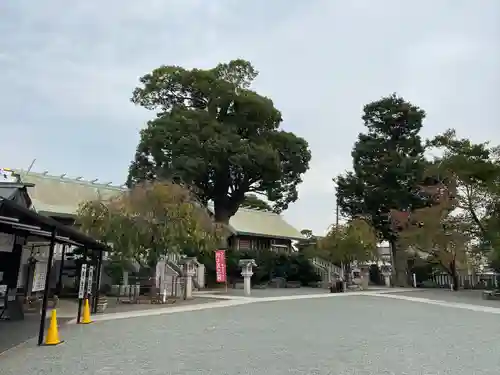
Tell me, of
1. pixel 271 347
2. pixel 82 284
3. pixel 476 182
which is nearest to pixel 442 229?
pixel 476 182

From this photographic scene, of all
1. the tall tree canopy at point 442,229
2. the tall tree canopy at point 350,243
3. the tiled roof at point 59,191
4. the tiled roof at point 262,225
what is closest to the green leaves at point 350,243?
the tall tree canopy at point 350,243

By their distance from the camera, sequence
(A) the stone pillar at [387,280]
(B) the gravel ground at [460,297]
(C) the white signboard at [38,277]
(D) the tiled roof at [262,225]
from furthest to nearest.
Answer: (D) the tiled roof at [262,225], (A) the stone pillar at [387,280], (B) the gravel ground at [460,297], (C) the white signboard at [38,277]

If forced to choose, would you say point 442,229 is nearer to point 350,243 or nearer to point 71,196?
point 350,243

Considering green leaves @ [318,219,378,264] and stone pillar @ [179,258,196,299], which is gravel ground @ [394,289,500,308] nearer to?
green leaves @ [318,219,378,264]

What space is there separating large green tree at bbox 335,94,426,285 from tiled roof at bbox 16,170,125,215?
1733 cm

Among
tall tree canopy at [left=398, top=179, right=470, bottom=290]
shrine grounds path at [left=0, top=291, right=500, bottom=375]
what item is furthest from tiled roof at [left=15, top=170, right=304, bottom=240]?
shrine grounds path at [left=0, top=291, right=500, bottom=375]

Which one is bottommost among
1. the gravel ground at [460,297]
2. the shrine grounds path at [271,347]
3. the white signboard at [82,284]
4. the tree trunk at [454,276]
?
the shrine grounds path at [271,347]

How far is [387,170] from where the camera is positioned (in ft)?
103

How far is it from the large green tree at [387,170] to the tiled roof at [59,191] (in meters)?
17.3

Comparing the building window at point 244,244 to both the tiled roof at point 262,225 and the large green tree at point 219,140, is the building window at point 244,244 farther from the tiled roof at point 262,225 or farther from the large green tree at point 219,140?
the large green tree at point 219,140

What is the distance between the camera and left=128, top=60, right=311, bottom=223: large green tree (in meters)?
26.8

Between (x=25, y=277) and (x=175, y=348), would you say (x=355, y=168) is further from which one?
(x=175, y=348)

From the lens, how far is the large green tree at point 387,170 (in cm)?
3050

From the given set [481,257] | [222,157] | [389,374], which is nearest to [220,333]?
[389,374]
